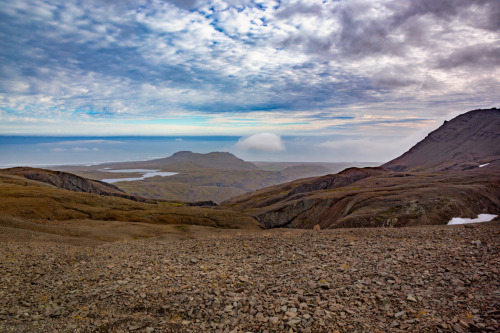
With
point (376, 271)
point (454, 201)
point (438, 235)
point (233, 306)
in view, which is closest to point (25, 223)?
point (233, 306)

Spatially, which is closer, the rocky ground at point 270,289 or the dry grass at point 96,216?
the rocky ground at point 270,289

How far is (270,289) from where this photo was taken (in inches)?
412

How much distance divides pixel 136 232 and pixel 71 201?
21758mm

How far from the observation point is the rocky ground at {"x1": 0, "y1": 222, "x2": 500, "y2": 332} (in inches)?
328

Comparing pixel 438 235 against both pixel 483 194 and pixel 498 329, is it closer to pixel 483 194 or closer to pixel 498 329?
pixel 498 329

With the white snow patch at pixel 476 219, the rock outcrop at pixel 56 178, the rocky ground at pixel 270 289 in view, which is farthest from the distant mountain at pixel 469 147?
the rocky ground at pixel 270 289

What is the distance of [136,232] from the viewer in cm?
3978

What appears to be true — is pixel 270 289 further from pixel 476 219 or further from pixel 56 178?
pixel 56 178

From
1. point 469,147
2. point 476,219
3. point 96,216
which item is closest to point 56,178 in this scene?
point 96,216

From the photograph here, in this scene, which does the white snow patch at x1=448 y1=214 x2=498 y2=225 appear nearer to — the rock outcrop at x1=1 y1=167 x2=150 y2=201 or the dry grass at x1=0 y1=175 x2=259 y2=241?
the dry grass at x1=0 y1=175 x2=259 y2=241

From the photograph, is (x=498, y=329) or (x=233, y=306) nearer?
(x=498, y=329)

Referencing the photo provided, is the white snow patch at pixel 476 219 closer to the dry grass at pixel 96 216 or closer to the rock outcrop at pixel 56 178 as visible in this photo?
the dry grass at pixel 96 216

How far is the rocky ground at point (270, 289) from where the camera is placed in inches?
328

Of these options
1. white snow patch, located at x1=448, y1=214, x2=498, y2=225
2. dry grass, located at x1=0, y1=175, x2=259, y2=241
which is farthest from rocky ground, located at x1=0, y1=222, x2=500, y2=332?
white snow patch, located at x1=448, y1=214, x2=498, y2=225
